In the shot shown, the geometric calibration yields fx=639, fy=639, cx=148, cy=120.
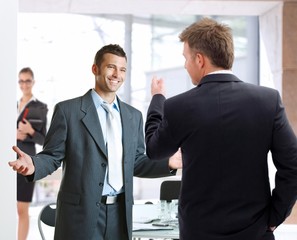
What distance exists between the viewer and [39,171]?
102 inches

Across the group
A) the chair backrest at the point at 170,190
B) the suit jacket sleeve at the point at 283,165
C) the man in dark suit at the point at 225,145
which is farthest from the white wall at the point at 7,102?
the chair backrest at the point at 170,190

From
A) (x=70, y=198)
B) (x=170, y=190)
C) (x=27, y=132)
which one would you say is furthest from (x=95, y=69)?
(x=27, y=132)

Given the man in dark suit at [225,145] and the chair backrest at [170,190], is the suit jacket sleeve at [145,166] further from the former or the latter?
the chair backrest at [170,190]

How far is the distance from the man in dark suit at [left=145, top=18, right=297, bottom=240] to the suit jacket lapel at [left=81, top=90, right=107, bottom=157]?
20.7 inches

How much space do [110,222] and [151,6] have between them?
3.74 m

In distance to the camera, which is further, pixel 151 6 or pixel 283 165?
pixel 151 6

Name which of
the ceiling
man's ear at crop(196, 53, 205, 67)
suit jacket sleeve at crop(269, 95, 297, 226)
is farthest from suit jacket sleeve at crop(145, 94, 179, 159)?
the ceiling

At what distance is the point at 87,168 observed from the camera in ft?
8.72

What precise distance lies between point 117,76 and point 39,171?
1.77 feet

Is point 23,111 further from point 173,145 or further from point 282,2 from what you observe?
point 173,145

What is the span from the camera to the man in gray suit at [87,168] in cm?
262

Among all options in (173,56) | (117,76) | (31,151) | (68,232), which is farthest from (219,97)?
(173,56)

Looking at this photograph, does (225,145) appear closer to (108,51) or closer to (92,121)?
(92,121)

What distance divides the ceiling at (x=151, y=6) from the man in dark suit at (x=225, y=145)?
3757 millimetres
